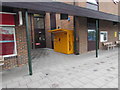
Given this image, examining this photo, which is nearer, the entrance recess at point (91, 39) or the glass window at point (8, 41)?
the glass window at point (8, 41)

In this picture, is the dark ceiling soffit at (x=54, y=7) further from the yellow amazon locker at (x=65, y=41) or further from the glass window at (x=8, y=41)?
the yellow amazon locker at (x=65, y=41)

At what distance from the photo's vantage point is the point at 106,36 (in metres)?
9.62

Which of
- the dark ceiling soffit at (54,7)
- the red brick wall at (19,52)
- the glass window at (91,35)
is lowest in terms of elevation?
the red brick wall at (19,52)

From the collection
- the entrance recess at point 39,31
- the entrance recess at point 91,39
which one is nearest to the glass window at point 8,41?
the entrance recess at point 91,39

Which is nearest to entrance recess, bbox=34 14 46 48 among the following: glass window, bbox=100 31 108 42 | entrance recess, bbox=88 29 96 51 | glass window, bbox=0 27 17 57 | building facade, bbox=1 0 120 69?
building facade, bbox=1 0 120 69

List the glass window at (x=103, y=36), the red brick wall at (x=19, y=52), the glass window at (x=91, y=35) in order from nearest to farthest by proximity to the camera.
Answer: the red brick wall at (x=19, y=52) → the glass window at (x=91, y=35) → the glass window at (x=103, y=36)

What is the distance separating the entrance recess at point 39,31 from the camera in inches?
448

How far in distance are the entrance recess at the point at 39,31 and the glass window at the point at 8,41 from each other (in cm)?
701

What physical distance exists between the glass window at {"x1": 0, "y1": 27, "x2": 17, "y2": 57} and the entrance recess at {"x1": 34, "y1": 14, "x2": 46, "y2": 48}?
7006 mm

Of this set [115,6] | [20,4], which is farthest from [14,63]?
[115,6]

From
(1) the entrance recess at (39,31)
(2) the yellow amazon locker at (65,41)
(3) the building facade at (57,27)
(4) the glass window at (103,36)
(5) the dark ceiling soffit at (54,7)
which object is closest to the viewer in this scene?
(5) the dark ceiling soffit at (54,7)

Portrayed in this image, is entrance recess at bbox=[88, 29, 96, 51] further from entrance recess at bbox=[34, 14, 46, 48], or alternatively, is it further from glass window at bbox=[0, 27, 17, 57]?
entrance recess at bbox=[34, 14, 46, 48]

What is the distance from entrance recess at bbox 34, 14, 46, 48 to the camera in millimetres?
11367

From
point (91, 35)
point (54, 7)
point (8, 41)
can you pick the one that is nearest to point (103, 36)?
point (91, 35)
